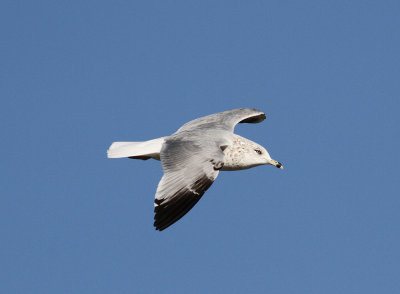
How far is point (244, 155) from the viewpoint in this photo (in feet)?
32.5

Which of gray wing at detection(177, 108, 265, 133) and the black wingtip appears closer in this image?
gray wing at detection(177, 108, 265, 133)

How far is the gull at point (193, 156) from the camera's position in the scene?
25.8 ft

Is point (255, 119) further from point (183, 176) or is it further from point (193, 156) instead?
point (183, 176)

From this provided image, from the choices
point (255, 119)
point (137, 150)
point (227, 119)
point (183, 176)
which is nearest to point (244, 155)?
point (227, 119)

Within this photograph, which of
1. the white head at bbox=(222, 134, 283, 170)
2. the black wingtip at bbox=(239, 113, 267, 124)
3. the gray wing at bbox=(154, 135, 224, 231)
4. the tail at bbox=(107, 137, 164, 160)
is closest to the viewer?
the gray wing at bbox=(154, 135, 224, 231)

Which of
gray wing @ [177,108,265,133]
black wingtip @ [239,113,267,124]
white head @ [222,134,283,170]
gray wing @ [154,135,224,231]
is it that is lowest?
gray wing @ [154,135,224,231]

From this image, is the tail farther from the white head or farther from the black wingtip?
the black wingtip

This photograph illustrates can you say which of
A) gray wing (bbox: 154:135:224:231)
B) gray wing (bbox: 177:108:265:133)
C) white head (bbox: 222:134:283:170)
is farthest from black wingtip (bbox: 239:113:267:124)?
gray wing (bbox: 154:135:224:231)

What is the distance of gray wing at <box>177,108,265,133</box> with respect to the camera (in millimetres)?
10422

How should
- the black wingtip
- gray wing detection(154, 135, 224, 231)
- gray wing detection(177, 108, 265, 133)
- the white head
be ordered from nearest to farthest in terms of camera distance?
gray wing detection(154, 135, 224, 231)
the white head
gray wing detection(177, 108, 265, 133)
the black wingtip

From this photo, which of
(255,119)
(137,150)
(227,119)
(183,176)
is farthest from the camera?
(255,119)

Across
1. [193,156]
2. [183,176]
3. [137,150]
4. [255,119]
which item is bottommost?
[183,176]

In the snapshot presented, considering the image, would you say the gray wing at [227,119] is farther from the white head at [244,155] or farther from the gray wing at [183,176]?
the gray wing at [183,176]

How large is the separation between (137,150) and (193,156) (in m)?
1.55
